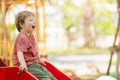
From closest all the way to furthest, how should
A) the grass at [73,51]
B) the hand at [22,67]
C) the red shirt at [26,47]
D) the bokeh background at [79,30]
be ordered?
the hand at [22,67] → the red shirt at [26,47] → the bokeh background at [79,30] → the grass at [73,51]

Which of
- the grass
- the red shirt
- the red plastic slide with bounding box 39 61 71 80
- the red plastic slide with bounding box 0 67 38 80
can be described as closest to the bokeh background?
the grass

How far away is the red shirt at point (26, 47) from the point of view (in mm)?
2816

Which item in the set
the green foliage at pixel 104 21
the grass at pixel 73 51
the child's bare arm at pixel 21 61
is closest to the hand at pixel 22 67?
the child's bare arm at pixel 21 61

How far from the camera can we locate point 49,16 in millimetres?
10938

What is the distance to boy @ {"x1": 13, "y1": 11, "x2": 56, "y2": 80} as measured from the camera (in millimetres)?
2812

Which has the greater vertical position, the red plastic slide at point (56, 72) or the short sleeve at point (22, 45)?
the short sleeve at point (22, 45)

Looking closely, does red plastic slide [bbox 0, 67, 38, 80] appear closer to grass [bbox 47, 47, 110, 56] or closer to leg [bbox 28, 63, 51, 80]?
leg [bbox 28, 63, 51, 80]

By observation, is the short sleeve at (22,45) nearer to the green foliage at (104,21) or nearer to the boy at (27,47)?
the boy at (27,47)

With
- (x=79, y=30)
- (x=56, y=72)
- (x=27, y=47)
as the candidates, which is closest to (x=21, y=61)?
(x=27, y=47)

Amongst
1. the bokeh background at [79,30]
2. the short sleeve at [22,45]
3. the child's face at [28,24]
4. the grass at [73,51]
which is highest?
the child's face at [28,24]

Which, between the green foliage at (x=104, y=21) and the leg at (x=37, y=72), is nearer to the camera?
the leg at (x=37, y=72)

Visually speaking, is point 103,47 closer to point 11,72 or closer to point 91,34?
point 91,34

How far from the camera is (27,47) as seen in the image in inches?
112

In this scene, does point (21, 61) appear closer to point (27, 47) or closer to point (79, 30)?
point (27, 47)
